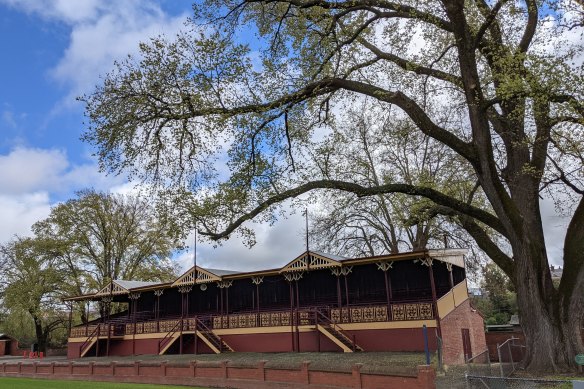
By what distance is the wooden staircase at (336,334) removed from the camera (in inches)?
942

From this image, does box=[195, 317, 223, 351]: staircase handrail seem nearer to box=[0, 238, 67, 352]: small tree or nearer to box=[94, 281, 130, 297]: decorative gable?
box=[94, 281, 130, 297]: decorative gable

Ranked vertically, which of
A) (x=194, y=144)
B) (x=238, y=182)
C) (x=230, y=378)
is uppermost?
(x=194, y=144)

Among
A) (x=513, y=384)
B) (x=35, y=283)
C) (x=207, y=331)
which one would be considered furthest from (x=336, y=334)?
(x=35, y=283)

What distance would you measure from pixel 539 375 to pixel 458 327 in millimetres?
11093

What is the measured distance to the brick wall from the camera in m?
15.2

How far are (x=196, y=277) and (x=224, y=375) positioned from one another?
12.2m

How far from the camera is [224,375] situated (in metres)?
20.4

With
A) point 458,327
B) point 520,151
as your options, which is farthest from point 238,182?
point 458,327

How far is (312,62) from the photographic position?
740 inches

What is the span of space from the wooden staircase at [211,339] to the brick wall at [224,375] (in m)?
5.49

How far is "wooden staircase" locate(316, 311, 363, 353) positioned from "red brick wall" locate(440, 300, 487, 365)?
395cm

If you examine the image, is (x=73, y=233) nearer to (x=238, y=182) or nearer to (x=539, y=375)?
(x=238, y=182)

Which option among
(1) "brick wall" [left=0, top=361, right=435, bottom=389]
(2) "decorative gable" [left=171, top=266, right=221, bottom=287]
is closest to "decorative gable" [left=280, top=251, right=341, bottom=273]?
(2) "decorative gable" [left=171, top=266, right=221, bottom=287]

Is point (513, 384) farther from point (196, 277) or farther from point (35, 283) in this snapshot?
point (35, 283)
